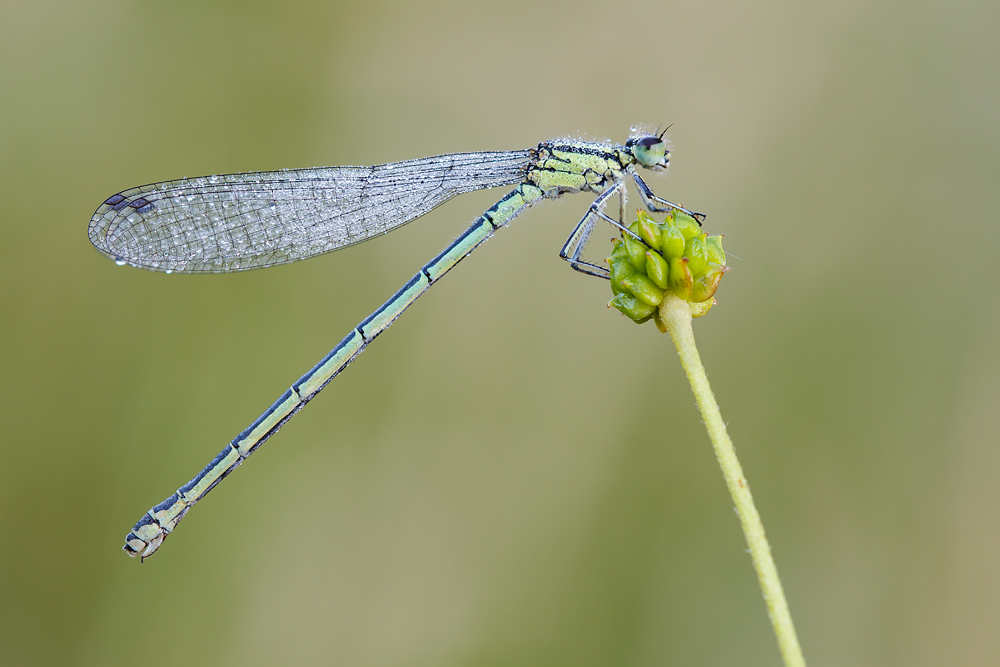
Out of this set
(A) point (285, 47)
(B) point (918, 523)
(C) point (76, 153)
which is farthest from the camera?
(A) point (285, 47)

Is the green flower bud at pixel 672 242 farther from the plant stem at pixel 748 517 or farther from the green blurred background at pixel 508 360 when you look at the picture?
the green blurred background at pixel 508 360

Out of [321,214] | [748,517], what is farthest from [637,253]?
[321,214]

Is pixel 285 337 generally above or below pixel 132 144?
below

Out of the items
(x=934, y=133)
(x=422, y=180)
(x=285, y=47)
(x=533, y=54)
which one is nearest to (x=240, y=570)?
(x=422, y=180)

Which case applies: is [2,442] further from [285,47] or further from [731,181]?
[731,181]

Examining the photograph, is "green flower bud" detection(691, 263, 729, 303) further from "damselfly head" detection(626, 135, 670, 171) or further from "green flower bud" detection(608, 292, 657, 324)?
"damselfly head" detection(626, 135, 670, 171)

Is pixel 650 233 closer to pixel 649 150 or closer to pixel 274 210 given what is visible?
pixel 649 150

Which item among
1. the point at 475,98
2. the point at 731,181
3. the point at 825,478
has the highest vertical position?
the point at 475,98
